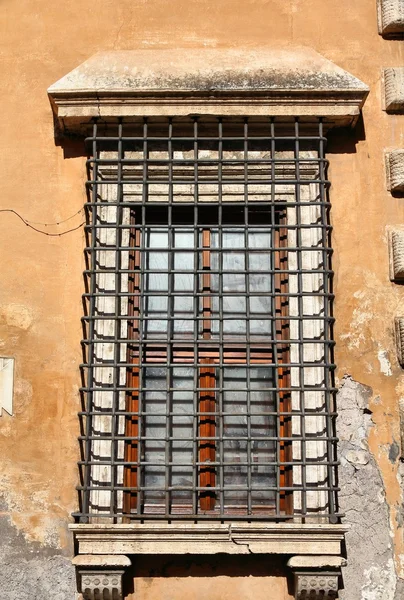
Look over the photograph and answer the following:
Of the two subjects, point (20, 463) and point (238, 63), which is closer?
point (20, 463)

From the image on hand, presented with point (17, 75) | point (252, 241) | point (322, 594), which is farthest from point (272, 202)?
point (322, 594)

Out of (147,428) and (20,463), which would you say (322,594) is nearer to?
(147,428)

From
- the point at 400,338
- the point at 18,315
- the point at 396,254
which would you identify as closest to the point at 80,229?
the point at 18,315

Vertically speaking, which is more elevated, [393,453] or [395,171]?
[395,171]

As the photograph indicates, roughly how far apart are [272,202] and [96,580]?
233 cm

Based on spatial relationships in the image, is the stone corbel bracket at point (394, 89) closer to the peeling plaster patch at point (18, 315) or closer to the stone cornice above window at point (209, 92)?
the stone cornice above window at point (209, 92)

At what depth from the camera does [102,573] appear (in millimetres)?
4195

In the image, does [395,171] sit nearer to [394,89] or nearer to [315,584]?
[394,89]

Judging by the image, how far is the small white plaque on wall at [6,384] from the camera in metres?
4.51

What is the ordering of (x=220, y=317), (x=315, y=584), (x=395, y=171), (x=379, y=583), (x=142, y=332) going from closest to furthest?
(x=315, y=584) → (x=379, y=583) → (x=220, y=317) → (x=142, y=332) → (x=395, y=171)

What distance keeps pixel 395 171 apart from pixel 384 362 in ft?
3.77

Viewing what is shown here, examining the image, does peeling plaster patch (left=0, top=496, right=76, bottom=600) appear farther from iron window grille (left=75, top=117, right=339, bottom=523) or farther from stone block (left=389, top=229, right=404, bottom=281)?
stone block (left=389, top=229, right=404, bottom=281)

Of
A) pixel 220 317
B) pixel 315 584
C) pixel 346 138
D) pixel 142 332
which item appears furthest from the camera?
pixel 346 138

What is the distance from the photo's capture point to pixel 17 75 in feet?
16.1
